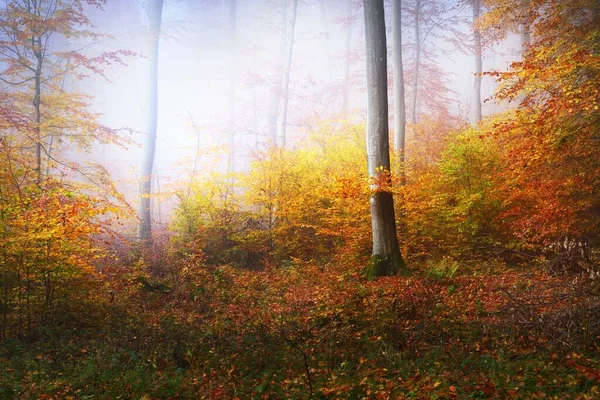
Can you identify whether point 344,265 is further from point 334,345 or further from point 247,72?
point 247,72

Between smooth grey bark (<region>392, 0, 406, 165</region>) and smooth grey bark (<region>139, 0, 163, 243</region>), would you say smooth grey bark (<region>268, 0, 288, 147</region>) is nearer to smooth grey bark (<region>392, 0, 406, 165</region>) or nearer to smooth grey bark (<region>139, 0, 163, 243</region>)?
smooth grey bark (<region>139, 0, 163, 243</region>)

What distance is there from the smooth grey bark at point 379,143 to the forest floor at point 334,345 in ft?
2.91

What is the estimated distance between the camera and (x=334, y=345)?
5371 mm

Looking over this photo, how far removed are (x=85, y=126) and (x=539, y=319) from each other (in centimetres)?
1335

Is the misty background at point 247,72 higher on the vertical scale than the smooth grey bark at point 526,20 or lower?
higher

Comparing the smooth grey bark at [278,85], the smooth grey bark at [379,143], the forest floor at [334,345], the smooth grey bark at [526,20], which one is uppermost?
the smooth grey bark at [278,85]

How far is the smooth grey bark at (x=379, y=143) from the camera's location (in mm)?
8641

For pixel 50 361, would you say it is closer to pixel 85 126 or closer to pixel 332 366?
pixel 332 366

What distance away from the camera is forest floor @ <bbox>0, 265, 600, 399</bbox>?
4031mm

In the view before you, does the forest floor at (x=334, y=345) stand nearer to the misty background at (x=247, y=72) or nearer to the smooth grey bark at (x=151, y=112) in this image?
the smooth grey bark at (x=151, y=112)

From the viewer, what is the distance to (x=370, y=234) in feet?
33.7

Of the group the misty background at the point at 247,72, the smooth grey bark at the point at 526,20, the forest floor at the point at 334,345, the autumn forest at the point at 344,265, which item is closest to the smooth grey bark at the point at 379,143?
the autumn forest at the point at 344,265

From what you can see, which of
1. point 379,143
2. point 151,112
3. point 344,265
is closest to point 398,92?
point 379,143

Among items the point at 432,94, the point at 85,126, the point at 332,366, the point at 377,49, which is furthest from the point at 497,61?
the point at 332,366
